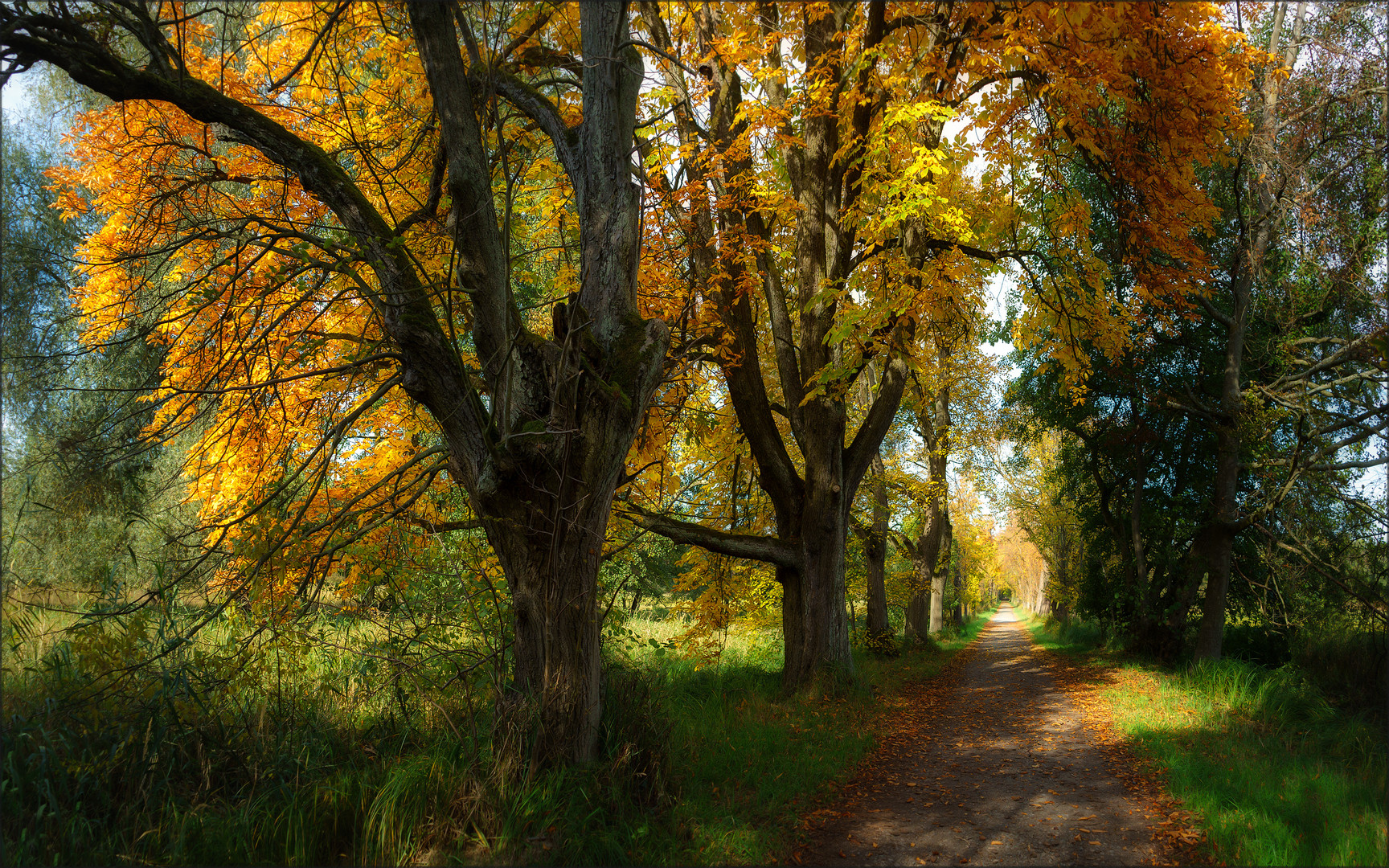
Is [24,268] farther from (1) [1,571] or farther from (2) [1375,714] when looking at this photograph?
(2) [1375,714]

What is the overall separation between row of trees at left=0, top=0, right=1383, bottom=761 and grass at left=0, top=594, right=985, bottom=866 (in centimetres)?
53

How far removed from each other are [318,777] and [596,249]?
13.8 ft

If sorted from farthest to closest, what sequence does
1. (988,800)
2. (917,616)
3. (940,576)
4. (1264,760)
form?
1. (940,576)
2. (917,616)
3. (1264,760)
4. (988,800)

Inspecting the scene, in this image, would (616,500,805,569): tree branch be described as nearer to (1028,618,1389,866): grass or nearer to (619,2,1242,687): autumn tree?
(619,2,1242,687): autumn tree

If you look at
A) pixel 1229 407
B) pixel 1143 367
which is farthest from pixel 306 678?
pixel 1143 367

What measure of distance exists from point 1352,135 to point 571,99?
859 centimetres

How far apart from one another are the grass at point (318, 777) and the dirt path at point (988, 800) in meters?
0.60

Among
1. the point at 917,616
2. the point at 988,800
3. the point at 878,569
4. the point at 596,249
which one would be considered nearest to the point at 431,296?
the point at 596,249

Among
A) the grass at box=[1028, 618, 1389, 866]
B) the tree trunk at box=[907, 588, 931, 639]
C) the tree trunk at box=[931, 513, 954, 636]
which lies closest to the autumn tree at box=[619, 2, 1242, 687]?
the grass at box=[1028, 618, 1389, 866]

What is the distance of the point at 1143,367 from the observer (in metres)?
13.7

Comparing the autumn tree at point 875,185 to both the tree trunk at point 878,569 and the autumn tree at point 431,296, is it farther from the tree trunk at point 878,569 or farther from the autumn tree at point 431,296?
the tree trunk at point 878,569

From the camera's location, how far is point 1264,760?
6320 millimetres

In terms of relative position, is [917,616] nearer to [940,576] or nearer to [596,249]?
[940,576]

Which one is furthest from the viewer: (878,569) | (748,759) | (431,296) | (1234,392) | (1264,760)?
(878,569)
